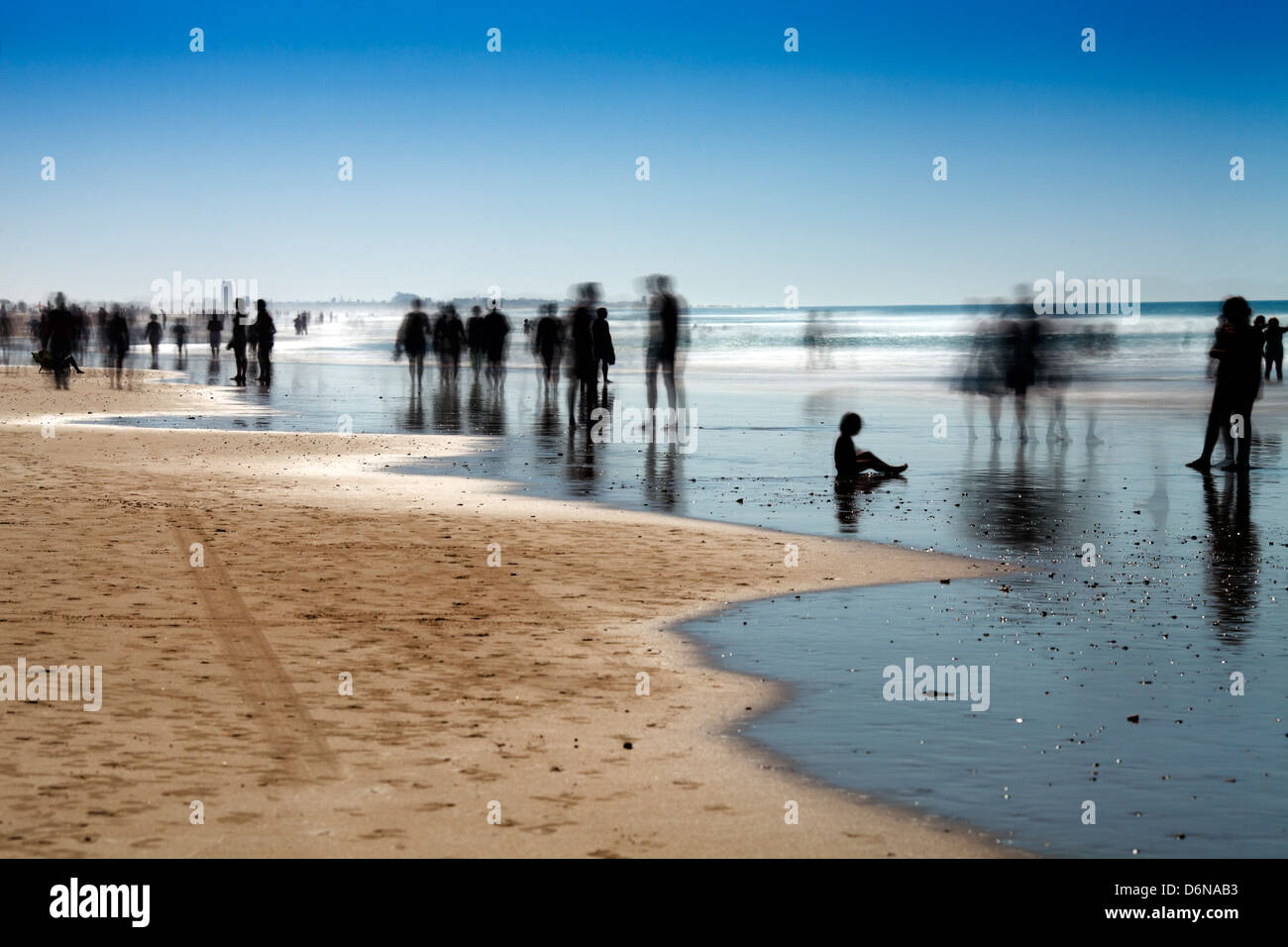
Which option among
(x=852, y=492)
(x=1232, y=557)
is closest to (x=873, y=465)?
(x=852, y=492)

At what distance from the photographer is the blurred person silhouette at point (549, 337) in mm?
32469

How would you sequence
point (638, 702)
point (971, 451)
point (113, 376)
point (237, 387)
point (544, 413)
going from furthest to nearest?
point (113, 376)
point (237, 387)
point (544, 413)
point (971, 451)
point (638, 702)

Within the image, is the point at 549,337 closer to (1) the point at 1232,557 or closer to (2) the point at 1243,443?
(2) the point at 1243,443

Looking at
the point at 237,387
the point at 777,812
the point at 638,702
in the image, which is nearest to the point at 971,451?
the point at 638,702

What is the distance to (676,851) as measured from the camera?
505cm

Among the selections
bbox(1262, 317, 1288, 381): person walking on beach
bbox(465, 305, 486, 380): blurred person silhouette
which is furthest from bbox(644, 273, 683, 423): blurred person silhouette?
bbox(465, 305, 486, 380): blurred person silhouette

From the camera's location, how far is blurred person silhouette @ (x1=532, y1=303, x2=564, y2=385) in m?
32.5

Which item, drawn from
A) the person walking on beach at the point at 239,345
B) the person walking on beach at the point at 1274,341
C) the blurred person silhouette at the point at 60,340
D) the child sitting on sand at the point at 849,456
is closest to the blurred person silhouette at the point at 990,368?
the child sitting on sand at the point at 849,456

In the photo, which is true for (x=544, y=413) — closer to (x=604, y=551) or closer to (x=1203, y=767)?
(x=604, y=551)

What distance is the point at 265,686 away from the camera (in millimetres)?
7320

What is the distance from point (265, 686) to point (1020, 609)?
4.81 meters

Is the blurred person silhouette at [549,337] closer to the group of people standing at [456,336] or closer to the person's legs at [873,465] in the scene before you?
the group of people standing at [456,336]

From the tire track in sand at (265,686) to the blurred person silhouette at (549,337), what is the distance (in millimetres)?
22088

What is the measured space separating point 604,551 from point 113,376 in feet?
115
